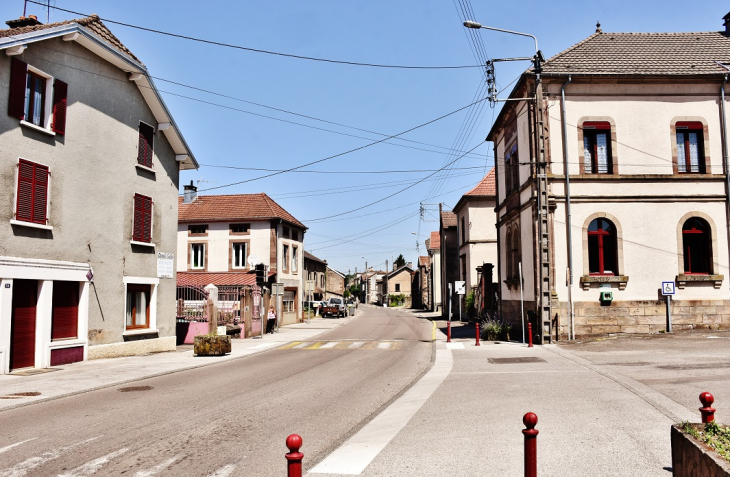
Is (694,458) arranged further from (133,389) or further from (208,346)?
(208,346)

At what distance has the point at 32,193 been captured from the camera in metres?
15.3

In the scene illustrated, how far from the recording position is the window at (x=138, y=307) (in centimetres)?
1957

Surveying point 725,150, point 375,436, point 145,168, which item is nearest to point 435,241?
point 725,150

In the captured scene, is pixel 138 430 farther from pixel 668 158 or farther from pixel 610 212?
pixel 668 158

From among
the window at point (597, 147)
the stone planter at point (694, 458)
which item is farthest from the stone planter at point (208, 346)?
the stone planter at point (694, 458)

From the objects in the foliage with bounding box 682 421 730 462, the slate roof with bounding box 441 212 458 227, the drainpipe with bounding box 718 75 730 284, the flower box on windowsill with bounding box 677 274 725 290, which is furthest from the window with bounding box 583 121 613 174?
the slate roof with bounding box 441 212 458 227

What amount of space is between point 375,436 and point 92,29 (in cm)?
1646

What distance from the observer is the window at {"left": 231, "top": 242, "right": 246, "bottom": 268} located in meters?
41.9

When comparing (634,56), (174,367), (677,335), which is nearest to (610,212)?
(677,335)

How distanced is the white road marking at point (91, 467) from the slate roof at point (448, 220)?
44.2m

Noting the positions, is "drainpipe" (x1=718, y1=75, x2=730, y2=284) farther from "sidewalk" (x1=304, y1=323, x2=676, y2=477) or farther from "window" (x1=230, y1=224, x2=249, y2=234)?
"window" (x1=230, y1=224, x2=249, y2=234)

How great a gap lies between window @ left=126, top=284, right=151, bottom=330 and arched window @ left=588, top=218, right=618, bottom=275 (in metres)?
15.8

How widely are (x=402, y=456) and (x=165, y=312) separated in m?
16.4

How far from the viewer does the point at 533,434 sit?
4.43 m
